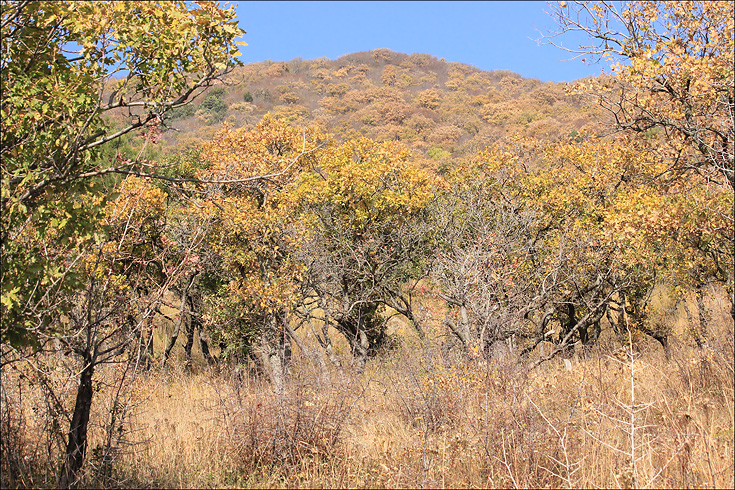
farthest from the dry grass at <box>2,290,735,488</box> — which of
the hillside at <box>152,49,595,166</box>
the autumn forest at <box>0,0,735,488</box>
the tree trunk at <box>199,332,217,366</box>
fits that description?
the hillside at <box>152,49,595,166</box>

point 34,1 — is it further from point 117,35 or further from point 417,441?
point 417,441

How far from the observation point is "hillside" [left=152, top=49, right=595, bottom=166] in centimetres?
6006

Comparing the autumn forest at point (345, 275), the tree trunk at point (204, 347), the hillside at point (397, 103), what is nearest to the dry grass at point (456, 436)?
the autumn forest at point (345, 275)

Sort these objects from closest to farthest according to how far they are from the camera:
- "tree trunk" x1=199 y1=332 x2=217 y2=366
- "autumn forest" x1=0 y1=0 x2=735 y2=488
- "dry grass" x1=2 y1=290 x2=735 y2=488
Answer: "autumn forest" x1=0 y1=0 x2=735 y2=488 < "dry grass" x1=2 y1=290 x2=735 y2=488 < "tree trunk" x1=199 y1=332 x2=217 y2=366

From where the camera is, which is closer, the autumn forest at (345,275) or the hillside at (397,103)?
the autumn forest at (345,275)

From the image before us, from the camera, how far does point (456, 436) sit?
514 cm

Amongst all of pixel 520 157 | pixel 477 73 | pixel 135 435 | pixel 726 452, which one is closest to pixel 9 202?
pixel 135 435

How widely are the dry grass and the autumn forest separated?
34 mm

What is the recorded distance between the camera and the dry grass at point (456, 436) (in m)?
4.72

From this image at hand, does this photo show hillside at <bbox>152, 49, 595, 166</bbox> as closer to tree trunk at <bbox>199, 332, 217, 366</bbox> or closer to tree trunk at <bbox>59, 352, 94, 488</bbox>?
tree trunk at <bbox>199, 332, 217, 366</bbox>

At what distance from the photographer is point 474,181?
14.2 meters

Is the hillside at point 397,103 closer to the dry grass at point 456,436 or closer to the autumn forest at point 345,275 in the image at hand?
the autumn forest at point 345,275

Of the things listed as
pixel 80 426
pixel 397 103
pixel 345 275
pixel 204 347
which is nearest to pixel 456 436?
pixel 80 426

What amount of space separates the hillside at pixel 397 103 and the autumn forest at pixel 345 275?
34.4 metres
